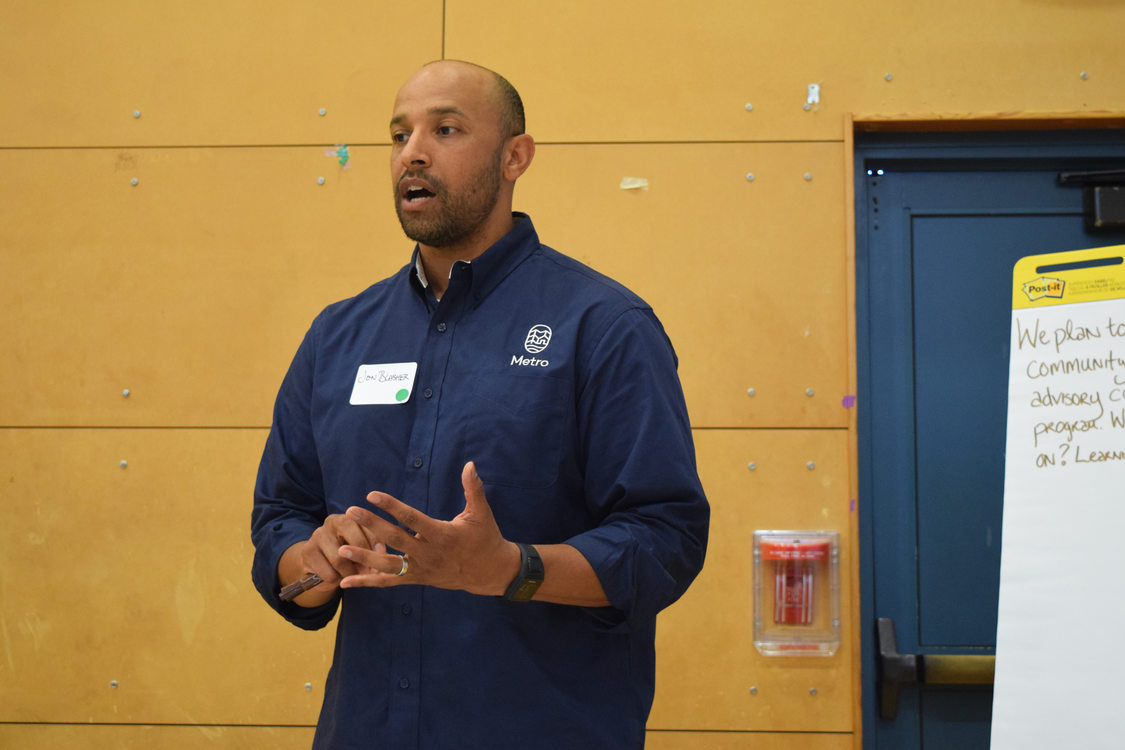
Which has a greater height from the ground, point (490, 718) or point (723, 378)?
point (723, 378)

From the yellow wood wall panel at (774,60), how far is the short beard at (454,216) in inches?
42.1

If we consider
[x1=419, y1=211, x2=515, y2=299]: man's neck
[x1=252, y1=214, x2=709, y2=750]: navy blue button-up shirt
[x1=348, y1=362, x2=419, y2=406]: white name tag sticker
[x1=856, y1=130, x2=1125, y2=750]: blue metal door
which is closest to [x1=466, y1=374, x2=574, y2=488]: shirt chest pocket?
[x1=252, y1=214, x2=709, y2=750]: navy blue button-up shirt

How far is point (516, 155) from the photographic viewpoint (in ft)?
5.17

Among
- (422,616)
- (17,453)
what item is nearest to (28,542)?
(17,453)

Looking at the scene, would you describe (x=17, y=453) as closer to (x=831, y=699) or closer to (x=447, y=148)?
Answer: (x=447, y=148)

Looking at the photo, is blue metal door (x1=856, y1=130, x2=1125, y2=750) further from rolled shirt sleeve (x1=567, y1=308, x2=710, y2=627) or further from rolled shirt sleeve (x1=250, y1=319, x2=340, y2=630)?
rolled shirt sleeve (x1=250, y1=319, x2=340, y2=630)

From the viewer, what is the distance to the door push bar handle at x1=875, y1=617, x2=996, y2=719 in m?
2.41

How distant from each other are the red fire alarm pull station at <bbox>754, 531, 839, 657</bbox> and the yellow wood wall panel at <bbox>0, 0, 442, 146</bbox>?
1439 mm

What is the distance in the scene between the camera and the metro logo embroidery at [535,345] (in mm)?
1364

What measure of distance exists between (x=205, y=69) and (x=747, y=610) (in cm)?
195

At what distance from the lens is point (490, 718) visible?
1273 millimetres

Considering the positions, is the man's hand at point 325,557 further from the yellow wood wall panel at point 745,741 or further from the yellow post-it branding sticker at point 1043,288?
the yellow post-it branding sticker at point 1043,288

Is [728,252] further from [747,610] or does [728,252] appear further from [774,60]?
[747,610]

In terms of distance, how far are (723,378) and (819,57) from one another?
84 centimetres
